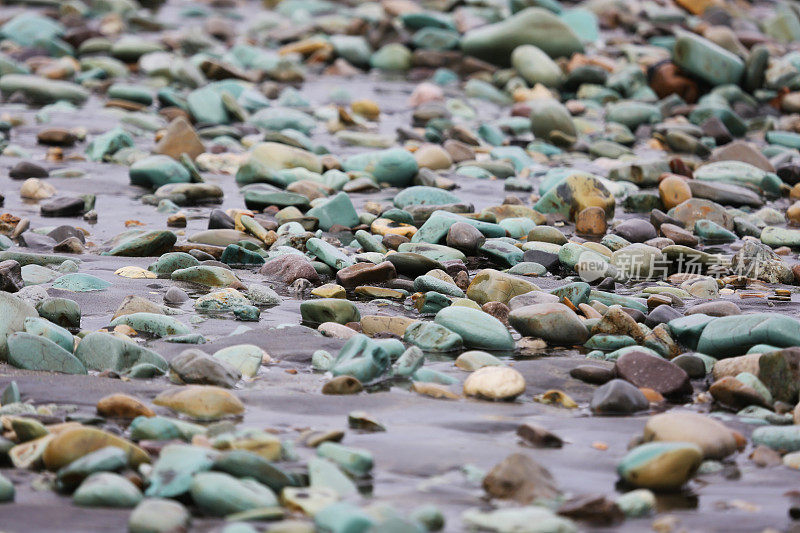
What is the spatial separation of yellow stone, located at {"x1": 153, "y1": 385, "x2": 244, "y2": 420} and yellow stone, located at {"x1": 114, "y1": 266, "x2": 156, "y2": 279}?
4.34ft

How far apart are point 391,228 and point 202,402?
2.14m

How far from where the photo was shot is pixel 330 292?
3533mm

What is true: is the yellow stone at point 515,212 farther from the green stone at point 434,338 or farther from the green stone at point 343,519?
the green stone at point 343,519

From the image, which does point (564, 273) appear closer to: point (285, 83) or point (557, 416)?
point (557, 416)

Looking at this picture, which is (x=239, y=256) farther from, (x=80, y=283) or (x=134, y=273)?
(x=80, y=283)

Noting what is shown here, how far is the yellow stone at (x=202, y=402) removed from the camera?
242 cm

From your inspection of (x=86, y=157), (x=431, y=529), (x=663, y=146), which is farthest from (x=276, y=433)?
(x=663, y=146)

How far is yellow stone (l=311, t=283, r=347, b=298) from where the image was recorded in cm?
353

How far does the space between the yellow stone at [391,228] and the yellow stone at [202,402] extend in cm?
195

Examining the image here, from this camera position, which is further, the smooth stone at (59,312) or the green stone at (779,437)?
the smooth stone at (59,312)

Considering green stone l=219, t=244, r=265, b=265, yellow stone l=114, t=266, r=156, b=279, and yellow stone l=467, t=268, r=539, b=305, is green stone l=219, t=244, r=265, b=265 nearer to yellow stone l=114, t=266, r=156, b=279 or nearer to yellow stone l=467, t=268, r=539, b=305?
yellow stone l=114, t=266, r=156, b=279

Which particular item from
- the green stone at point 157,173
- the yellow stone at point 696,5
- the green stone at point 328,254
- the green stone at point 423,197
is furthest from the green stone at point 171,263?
the yellow stone at point 696,5

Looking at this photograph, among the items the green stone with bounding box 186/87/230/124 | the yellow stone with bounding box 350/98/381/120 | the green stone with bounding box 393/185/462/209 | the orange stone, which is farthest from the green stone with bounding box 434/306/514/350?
the yellow stone with bounding box 350/98/381/120

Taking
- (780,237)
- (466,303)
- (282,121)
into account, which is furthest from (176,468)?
(282,121)
